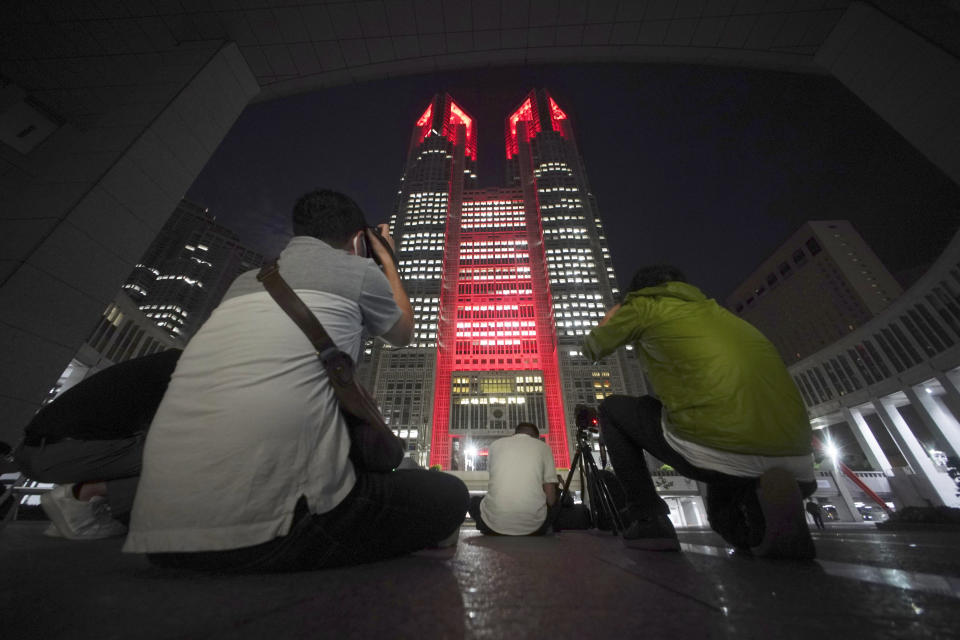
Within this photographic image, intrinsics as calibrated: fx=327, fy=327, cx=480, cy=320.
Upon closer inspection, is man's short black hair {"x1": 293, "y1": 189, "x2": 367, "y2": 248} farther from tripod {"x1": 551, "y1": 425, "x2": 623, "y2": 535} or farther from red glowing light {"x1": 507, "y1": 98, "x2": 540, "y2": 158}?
red glowing light {"x1": 507, "y1": 98, "x2": 540, "y2": 158}

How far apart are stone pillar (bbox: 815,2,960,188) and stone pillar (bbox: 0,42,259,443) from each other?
25.6 feet

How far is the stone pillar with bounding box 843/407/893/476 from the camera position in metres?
19.8

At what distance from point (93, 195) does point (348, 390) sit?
13.7ft

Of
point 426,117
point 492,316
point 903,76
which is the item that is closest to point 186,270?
point 492,316

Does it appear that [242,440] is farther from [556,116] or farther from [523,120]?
[523,120]

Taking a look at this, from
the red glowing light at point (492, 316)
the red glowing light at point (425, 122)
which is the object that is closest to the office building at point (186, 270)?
the red glowing light at point (492, 316)

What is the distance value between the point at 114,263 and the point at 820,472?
31686 mm

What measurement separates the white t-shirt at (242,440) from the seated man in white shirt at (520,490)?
A: 6.84ft

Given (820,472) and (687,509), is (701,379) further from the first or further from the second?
(820,472)

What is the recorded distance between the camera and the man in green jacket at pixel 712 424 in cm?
132

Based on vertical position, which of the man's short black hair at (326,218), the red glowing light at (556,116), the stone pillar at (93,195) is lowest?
the man's short black hair at (326,218)

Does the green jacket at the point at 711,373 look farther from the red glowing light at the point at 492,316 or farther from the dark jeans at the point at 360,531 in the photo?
the red glowing light at the point at 492,316

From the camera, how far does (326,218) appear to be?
4.50 feet

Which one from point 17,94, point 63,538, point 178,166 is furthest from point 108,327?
point 63,538
